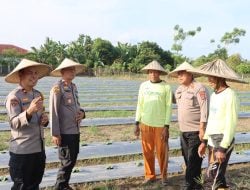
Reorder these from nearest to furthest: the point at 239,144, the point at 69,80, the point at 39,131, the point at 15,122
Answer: the point at 15,122, the point at 39,131, the point at 69,80, the point at 239,144

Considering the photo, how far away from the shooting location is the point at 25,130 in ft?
11.5

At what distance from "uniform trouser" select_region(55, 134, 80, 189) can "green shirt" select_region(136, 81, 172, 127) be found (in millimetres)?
1088

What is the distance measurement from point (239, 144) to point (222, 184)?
343 centimetres

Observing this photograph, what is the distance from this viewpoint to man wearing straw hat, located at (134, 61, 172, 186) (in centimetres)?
499

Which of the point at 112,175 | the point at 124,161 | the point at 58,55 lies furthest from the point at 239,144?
the point at 58,55

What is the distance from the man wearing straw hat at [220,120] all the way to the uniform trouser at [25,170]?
65.0 inches

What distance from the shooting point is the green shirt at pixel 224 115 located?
3.69m

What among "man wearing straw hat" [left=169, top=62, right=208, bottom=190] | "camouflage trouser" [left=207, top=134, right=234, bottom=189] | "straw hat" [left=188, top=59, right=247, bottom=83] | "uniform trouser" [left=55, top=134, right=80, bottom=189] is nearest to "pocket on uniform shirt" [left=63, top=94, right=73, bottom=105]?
"uniform trouser" [left=55, top=134, right=80, bottom=189]

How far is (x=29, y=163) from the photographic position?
3.53 meters

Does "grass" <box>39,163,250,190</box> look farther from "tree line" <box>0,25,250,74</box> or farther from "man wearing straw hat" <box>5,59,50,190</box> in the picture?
"tree line" <box>0,25,250,74</box>

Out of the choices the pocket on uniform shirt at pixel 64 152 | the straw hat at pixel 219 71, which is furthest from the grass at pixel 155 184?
the straw hat at pixel 219 71

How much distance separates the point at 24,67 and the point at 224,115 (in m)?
1.90

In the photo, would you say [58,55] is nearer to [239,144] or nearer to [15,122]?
[239,144]

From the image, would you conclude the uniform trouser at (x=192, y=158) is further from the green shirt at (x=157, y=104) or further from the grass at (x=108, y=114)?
the grass at (x=108, y=114)
